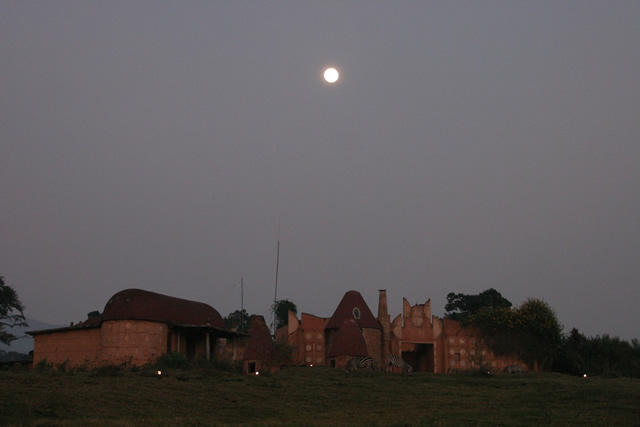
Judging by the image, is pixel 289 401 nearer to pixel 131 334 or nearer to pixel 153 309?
pixel 131 334

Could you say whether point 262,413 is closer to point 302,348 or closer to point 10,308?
point 302,348

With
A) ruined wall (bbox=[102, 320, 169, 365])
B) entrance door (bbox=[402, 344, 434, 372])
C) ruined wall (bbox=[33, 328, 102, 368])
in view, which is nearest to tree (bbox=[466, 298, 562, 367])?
entrance door (bbox=[402, 344, 434, 372])

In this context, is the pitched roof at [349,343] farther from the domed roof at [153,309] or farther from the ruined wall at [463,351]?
the ruined wall at [463,351]

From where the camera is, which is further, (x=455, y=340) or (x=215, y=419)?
(x=455, y=340)

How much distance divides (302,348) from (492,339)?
45.6 feet

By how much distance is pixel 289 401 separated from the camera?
26.4 meters

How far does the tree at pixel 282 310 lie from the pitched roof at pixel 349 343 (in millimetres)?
24996

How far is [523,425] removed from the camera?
19219mm

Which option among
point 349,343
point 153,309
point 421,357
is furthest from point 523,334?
point 153,309

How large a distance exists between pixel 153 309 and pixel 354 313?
47.3ft

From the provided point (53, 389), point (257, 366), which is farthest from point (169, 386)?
point (257, 366)

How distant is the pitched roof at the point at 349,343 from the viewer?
4341cm

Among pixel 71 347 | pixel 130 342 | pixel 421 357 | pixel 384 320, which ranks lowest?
pixel 421 357

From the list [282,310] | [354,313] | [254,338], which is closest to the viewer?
[254,338]
